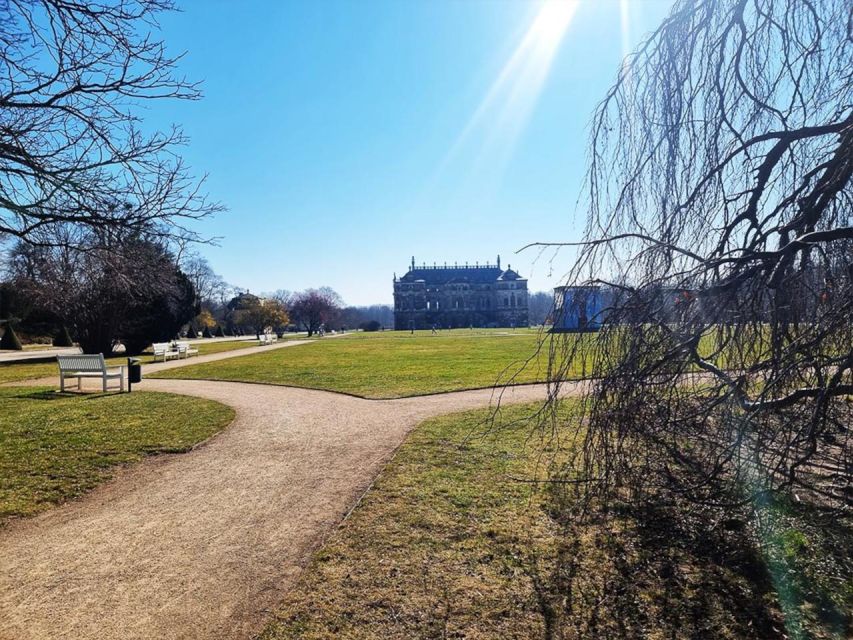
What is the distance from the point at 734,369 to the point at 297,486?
4.18m

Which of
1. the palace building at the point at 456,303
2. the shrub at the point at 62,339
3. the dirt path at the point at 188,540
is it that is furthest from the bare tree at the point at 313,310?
the dirt path at the point at 188,540

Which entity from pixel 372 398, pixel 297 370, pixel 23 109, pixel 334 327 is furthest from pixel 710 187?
pixel 334 327

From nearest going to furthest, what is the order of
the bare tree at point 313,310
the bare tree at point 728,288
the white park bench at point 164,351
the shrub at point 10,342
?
the bare tree at point 728,288 → the white park bench at point 164,351 → the shrub at point 10,342 → the bare tree at point 313,310

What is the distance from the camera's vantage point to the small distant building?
321 centimetres

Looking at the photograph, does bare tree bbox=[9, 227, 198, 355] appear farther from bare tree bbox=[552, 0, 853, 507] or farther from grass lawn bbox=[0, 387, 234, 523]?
bare tree bbox=[552, 0, 853, 507]

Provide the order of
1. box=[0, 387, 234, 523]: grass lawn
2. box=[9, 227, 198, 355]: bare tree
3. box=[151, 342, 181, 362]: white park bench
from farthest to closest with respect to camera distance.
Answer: box=[151, 342, 181, 362]: white park bench < box=[9, 227, 198, 355]: bare tree < box=[0, 387, 234, 523]: grass lawn

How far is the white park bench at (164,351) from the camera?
21.2 metres

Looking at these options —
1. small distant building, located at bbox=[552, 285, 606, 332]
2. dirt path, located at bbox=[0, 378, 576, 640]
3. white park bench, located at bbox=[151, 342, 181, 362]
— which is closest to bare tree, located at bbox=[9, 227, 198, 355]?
white park bench, located at bbox=[151, 342, 181, 362]

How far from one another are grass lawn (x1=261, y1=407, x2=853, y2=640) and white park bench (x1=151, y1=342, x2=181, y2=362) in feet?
65.4

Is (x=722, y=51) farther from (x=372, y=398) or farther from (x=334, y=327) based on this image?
(x=334, y=327)

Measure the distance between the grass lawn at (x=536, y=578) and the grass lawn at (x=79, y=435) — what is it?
3405mm

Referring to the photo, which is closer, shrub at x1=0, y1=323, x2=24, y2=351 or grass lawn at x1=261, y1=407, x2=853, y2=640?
grass lawn at x1=261, y1=407, x2=853, y2=640

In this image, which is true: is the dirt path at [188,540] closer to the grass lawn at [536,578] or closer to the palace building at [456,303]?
the grass lawn at [536,578]

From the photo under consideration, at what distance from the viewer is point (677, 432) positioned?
324cm
